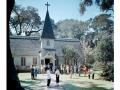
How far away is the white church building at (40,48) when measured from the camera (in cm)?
210

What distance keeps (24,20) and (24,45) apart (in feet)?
0.57

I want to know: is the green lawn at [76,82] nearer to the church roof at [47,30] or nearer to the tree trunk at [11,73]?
the tree trunk at [11,73]

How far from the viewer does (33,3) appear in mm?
2123

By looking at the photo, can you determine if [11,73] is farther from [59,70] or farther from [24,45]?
[59,70]

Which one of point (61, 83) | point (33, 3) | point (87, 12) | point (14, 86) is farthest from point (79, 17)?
point (14, 86)

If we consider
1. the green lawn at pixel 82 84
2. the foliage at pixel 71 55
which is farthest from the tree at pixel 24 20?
the green lawn at pixel 82 84

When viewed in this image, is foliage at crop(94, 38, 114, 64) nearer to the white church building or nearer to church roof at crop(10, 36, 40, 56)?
the white church building

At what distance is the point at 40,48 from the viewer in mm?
2141

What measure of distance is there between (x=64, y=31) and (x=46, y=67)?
28 centimetres

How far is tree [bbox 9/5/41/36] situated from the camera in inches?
83.1

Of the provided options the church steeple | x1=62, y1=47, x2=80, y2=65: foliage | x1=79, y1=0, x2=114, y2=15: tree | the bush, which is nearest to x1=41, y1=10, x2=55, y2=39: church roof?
the church steeple

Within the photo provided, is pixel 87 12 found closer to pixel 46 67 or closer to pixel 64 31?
pixel 64 31

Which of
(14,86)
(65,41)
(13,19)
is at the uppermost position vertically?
(13,19)

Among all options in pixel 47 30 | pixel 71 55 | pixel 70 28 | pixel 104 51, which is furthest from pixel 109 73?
pixel 47 30
